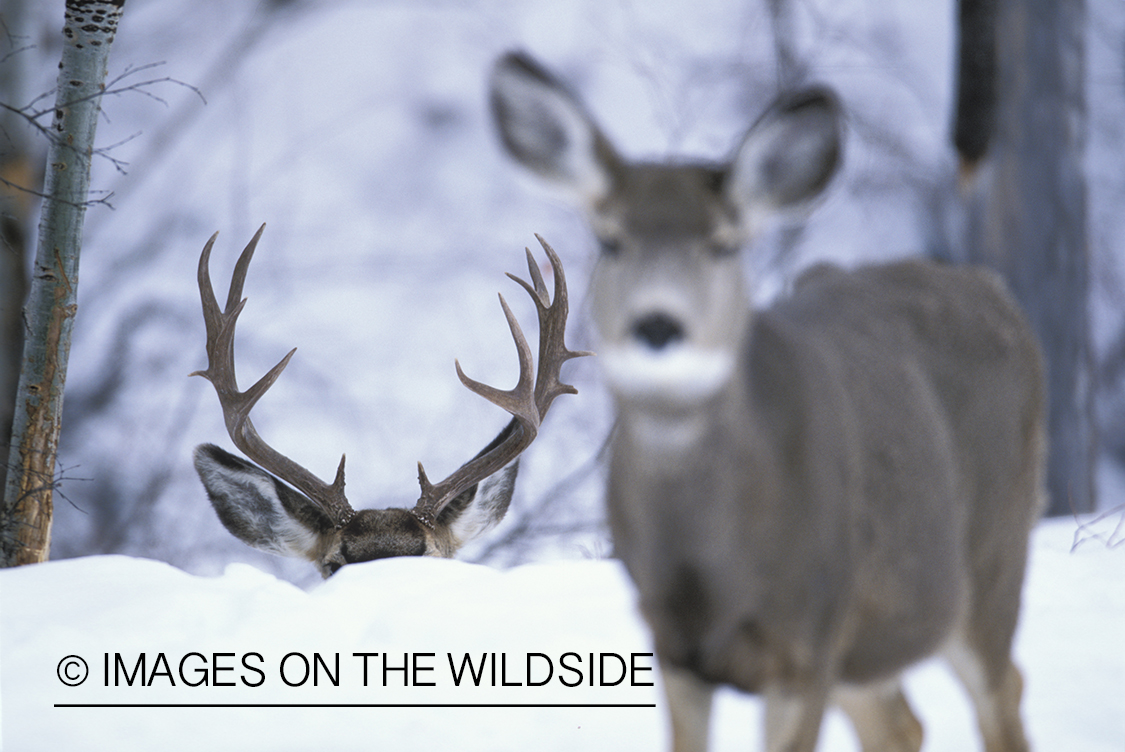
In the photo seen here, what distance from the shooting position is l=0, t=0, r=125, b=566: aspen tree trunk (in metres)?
4.04

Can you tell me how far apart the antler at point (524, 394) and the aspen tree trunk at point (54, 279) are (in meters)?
1.72

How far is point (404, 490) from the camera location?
7.79 metres

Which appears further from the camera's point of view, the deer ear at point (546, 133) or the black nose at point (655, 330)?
the deer ear at point (546, 133)

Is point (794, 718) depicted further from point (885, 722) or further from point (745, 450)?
point (885, 722)

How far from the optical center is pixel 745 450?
2080 mm

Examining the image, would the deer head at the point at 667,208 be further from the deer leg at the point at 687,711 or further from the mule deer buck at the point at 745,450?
the deer leg at the point at 687,711

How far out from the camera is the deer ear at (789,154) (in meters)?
2.01

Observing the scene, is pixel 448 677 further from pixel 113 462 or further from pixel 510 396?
pixel 113 462

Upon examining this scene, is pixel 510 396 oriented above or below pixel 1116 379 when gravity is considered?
above

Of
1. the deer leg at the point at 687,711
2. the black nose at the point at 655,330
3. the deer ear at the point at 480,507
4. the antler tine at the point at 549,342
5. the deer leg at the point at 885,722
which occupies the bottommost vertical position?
the deer ear at the point at 480,507

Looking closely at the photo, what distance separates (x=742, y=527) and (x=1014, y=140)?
228 inches

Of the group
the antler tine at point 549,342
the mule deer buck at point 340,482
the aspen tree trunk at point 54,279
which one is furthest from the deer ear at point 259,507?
the antler tine at point 549,342

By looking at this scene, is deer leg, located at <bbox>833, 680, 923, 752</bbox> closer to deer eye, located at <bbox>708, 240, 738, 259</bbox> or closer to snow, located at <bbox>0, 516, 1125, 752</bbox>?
snow, located at <bbox>0, 516, 1125, 752</bbox>

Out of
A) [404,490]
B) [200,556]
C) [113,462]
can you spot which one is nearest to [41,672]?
[404,490]
